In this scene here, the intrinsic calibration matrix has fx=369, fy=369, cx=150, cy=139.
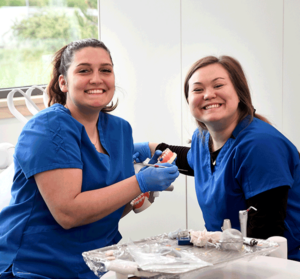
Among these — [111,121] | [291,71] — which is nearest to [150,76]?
[291,71]

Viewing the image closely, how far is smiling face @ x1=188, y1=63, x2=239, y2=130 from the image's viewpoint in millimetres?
1377

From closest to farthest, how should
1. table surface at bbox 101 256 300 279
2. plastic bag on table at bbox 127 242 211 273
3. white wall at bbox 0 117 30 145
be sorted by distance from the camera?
plastic bag on table at bbox 127 242 211 273 → table surface at bbox 101 256 300 279 → white wall at bbox 0 117 30 145

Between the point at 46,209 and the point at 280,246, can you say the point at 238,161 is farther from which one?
the point at 46,209

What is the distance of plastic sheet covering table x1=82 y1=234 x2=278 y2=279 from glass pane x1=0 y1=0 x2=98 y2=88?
228 centimetres

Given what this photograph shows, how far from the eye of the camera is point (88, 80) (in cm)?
125

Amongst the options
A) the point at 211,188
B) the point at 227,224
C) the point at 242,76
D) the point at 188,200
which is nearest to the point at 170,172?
the point at 211,188

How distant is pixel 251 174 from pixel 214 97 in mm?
326

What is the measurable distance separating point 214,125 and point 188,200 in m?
1.00

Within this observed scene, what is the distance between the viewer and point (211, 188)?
4.54 ft

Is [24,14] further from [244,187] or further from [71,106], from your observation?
[244,187]

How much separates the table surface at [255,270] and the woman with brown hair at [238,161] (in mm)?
263

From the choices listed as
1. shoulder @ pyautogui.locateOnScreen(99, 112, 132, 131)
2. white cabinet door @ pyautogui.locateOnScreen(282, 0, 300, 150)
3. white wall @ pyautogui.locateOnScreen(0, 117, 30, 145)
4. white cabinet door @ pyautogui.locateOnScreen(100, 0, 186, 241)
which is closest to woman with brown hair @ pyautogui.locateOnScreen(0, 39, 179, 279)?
shoulder @ pyautogui.locateOnScreen(99, 112, 132, 131)

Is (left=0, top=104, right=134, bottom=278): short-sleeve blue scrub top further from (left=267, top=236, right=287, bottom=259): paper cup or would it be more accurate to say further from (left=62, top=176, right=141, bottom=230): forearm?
(left=267, top=236, right=287, bottom=259): paper cup

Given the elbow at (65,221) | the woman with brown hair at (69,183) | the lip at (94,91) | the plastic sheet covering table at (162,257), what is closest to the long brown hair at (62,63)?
the woman with brown hair at (69,183)
